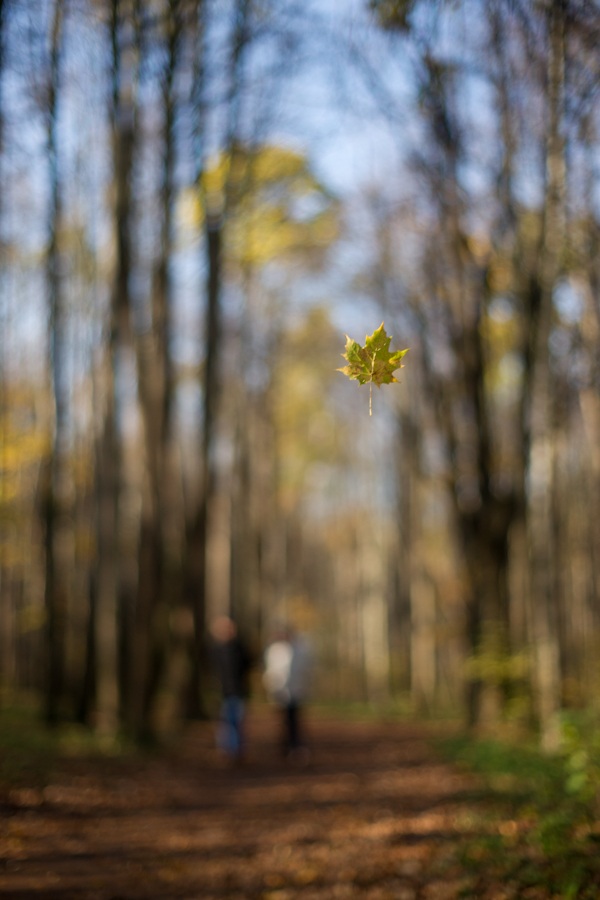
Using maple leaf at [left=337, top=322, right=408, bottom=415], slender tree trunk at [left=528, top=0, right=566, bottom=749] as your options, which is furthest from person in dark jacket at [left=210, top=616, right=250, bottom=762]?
maple leaf at [left=337, top=322, right=408, bottom=415]

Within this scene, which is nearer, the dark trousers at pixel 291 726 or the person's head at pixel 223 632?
the person's head at pixel 223 632

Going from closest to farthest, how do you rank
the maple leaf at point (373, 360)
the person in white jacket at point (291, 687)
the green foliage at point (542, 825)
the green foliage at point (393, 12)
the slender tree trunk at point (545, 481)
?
the maple leaf at point (373, 360), the green foliage at point (542, 825), the green foliage at point (393, 12), the slender tree trunk at point (545, 481), the person in white jacket at point (291, 687)

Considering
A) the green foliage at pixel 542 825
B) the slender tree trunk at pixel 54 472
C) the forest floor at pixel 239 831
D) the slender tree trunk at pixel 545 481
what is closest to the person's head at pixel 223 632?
the forest floor at pixel 239 831

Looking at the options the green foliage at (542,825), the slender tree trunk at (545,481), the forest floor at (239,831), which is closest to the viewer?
the green foliage at (542,825)

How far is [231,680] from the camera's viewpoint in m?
12.0

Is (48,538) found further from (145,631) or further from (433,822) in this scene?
(433,822)

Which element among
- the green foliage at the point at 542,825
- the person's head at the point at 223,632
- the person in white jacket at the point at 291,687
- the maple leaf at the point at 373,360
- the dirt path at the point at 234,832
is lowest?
the dirt path at the point at 234,832

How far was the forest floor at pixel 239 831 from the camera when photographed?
5.75 m

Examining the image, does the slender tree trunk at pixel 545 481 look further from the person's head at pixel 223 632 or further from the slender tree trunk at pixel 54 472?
the slender tree trunk at pixel 54 472

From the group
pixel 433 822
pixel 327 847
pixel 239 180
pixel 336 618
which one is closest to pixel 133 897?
pixel 327 847

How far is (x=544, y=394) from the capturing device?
1040 cm

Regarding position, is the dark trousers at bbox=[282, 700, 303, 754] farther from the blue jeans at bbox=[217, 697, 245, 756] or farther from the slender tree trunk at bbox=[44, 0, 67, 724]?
the slender tree trunk at bbox=[44, 0, 67, 724]

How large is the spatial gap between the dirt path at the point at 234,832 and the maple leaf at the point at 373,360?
→ 3095 mm

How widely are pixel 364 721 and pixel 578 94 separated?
14663mm
